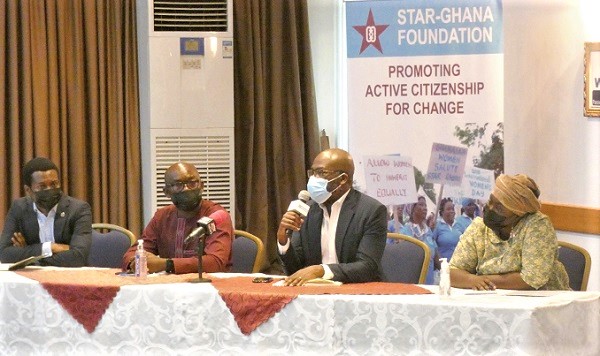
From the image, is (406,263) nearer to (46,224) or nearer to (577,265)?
(577,265)

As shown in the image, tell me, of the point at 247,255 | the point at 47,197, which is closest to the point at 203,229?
the point at 247,255

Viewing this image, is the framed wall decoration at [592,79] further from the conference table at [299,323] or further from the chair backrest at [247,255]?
the conference table at [299,323]

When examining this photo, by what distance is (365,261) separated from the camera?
5035 millimetres

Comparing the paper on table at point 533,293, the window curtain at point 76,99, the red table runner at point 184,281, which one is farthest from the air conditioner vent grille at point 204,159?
the paper on table at point 533,293

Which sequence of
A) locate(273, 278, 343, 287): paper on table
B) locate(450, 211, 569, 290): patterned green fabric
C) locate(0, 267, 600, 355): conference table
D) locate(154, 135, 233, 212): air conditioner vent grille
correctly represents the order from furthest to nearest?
locate(154, 135, 233, 212): air conditioner vent grille, locate(450, 211, 569, 290): patterned green fabric, locate(273, 278, 343, 287): paper on table, locate(0, 267, 600, 355): conference table

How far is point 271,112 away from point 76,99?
1.57m

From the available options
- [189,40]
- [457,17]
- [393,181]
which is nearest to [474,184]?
[393,181]

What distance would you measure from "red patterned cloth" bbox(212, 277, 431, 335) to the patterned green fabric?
50 centimetres

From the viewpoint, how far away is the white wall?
280 inches

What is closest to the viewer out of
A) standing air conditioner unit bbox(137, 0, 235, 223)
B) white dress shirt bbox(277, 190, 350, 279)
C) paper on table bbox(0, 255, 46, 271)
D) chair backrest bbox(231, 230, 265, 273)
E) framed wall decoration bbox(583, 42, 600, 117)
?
white dress shirt bbox(277, 190, 350, 279)

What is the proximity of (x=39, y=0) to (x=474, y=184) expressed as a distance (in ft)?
11.0

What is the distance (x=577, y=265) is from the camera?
522 cm

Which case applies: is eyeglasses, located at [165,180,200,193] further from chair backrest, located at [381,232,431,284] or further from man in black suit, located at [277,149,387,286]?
chair backrest, located at [381,232,431,284]

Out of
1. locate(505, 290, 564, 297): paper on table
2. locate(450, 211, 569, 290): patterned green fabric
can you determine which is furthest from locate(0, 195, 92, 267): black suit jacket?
locate(505, 290, 564, 297): paper on table
